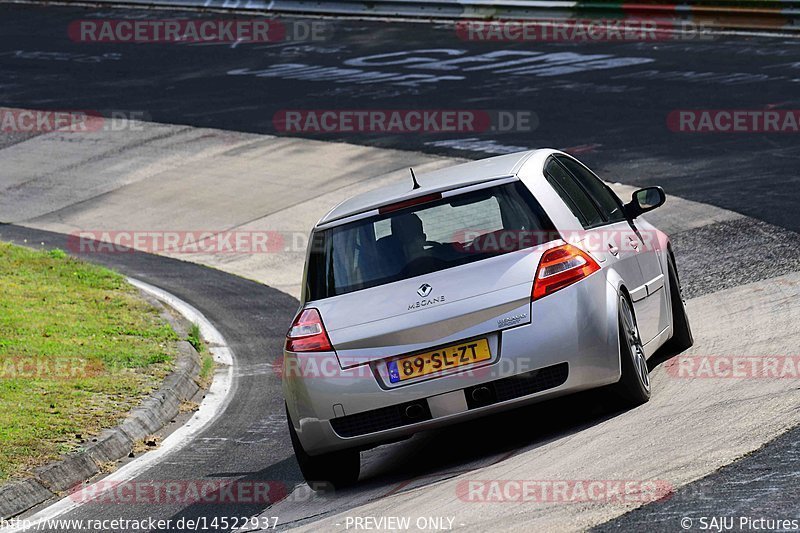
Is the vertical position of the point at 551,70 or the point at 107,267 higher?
→ the point at 551,70

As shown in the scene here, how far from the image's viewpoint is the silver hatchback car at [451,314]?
698cm

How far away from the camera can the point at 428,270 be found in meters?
7.29

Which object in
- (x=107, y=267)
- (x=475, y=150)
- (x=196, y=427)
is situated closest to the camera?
(x=196, y=427)

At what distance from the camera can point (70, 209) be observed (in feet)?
63.9

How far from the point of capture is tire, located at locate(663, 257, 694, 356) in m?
9.09

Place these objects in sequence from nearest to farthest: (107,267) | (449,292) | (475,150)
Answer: (449,292) → (107,267) → (475,150)

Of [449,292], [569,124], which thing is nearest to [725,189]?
[569,124]

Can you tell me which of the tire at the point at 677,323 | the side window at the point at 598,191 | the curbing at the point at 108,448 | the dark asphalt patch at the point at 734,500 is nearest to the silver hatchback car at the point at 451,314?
the side window at the point at 598,191

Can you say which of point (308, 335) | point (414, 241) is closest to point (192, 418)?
point (308, 335)

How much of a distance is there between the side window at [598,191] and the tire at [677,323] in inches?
24.2

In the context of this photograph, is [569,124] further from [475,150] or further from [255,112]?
[255,112]

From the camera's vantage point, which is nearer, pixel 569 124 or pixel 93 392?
pixel 93 392

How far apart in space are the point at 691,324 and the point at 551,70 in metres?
14.0

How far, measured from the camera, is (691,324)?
399 inches
